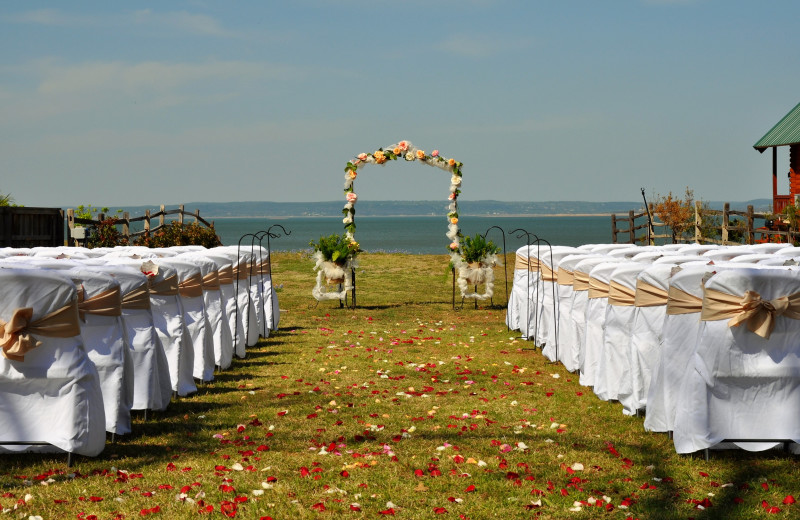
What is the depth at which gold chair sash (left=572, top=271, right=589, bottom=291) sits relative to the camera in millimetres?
10133

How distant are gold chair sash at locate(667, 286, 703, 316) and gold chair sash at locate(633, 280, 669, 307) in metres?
0.82

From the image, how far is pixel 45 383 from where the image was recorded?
19.6 feet

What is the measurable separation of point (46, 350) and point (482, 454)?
10.6 ft

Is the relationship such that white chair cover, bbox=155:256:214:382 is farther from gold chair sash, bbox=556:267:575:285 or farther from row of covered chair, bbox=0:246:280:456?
gold chair sash, bbox=556:267:575:285

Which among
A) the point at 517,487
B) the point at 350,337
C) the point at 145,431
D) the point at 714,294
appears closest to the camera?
the point at 517,487

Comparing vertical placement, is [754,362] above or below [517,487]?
above

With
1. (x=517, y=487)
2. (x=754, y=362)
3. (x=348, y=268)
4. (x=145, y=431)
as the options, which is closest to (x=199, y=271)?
(x=145, y=431)

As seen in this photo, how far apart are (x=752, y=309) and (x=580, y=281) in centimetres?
431

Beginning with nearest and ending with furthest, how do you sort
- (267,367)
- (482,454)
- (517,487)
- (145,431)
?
1. (517,487)
2. (482,454)
3. (145,431)
4. (267,367)

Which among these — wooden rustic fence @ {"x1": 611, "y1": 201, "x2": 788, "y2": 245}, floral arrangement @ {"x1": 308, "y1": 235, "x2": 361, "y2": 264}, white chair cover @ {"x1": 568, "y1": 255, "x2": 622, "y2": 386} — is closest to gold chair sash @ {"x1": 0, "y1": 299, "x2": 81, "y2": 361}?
white chair cover @ {"x1": 568, "y1": 255, "x2": 622, "y2": 386}

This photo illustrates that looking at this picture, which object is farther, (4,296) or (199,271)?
(199,271)

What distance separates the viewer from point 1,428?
601cm

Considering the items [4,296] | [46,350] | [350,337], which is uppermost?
[4,296]

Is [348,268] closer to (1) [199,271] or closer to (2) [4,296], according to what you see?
(1) [199,271]
